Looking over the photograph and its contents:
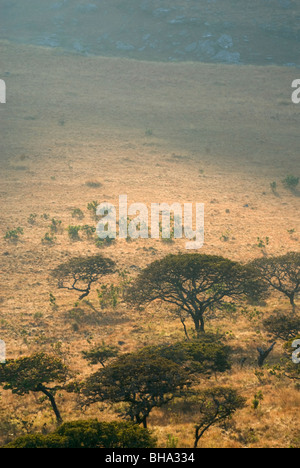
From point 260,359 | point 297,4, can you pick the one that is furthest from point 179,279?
point 297,4

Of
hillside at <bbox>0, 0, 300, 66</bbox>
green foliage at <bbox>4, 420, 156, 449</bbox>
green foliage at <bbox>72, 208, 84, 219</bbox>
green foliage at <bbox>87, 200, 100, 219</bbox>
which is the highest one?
hillside at <bbox>0, 0, 300, 66</bbox>

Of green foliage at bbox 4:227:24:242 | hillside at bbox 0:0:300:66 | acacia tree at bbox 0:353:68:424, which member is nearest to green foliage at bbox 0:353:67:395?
acacia tree at bbox 0:353:68:424

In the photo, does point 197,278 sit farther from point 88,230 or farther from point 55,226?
point 55,226

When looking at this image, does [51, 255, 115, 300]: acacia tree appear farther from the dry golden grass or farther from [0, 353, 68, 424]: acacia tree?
[0, 353, 68, 424]: acacia tree

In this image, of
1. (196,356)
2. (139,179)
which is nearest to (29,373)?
(196,356)

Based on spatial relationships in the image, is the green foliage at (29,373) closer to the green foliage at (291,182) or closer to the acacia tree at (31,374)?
the acacia tree at (31,374)

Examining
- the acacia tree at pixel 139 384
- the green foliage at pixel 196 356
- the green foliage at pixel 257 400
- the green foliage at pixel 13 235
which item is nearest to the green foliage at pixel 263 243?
the green foliage at pixel 196 356
